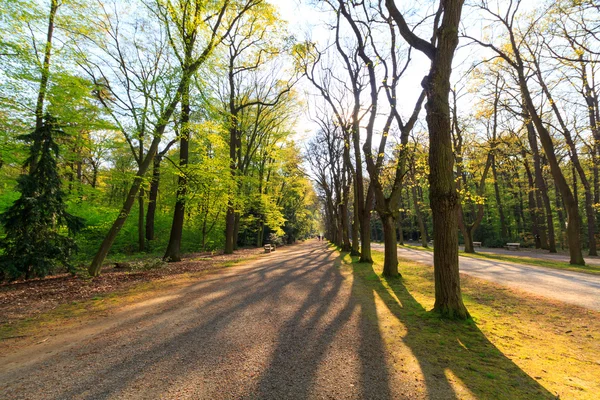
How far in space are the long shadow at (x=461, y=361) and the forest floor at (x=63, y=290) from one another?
612 cm

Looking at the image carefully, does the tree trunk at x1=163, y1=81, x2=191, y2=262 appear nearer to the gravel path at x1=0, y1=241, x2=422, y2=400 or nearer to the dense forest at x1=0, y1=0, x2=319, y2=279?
the dense forest at x1=0, y1=0, x2=319, y2=279

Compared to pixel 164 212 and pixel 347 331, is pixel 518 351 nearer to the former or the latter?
pixel 347 331

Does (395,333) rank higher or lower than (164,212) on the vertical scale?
lower

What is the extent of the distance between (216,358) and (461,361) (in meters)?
3.04

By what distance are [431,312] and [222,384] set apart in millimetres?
3929

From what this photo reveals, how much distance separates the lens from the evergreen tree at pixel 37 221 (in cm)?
757

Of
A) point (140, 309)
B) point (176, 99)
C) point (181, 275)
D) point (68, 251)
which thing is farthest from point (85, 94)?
point (140, 309)

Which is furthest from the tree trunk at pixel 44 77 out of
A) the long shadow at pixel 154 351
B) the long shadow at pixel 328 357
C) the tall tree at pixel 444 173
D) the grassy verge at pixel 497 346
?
the grassy verge at pixel 497 346

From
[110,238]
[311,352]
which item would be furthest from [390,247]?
[110,238]

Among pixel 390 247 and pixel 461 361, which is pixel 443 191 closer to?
pixel 461 361

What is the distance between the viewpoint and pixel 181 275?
9.74 metres

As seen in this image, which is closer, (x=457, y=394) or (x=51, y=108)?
(x=457, y=394)

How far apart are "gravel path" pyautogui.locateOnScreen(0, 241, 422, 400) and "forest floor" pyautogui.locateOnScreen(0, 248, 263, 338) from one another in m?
1.42

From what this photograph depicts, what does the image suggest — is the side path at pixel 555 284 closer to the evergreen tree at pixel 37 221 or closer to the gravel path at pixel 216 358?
the gravel path at pixel 216 358
